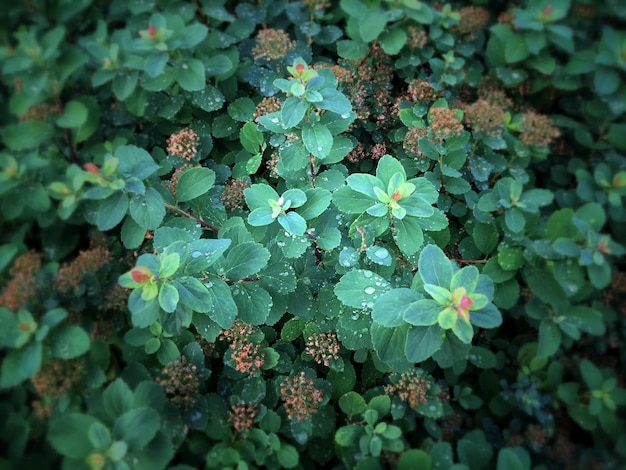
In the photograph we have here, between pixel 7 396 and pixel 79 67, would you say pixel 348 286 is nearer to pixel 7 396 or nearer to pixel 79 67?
pixel 7 396

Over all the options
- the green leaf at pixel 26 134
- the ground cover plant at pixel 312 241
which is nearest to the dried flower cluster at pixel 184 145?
the ground cover plant at pixel 312 241

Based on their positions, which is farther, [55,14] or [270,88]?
[55,14]

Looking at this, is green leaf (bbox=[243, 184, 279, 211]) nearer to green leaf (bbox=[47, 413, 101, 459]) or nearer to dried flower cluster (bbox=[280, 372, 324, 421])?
dried flower cluster (bbox=[280, 372, 324, 421])

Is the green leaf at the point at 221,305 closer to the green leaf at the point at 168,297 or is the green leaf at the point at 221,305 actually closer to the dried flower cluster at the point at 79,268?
the green leaf at the point at 168,297

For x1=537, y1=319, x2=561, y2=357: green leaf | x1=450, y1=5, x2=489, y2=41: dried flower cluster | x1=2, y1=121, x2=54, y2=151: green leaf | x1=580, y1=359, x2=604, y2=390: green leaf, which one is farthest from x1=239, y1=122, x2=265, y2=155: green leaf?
x1=580, y1=359, x2=604, y2=390: green leaf

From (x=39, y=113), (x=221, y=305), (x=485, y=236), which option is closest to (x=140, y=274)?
(x=221, y=305)

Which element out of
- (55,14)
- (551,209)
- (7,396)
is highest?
(55,14)

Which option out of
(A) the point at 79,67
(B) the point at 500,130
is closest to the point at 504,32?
(B) the point at 500,130

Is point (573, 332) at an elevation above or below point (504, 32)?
below
